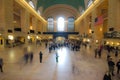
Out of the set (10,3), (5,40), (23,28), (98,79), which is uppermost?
(10,3)

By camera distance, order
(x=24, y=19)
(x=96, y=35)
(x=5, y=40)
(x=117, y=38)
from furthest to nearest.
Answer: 1. (x=24, y=19)
2. (x=96, y=35)
3. (x=5, y=40)
4. (x=117, y=38)

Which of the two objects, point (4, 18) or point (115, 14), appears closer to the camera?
point (115, 14)

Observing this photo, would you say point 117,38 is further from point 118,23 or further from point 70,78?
point 70,78

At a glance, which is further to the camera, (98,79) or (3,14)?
(3,14)


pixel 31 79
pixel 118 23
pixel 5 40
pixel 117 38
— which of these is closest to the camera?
pixel 31 79

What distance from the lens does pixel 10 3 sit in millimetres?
29688

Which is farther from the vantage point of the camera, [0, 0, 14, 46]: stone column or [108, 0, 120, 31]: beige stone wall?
[0, 0, 14, 46]: stone column

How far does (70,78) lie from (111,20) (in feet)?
59.5

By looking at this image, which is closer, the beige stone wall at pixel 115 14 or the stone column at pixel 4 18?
the beige stone wall at pixel 115 14

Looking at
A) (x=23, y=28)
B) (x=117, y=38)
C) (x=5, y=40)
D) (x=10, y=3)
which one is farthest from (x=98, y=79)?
(x=23, y=28)

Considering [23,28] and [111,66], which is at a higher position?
[23,28]

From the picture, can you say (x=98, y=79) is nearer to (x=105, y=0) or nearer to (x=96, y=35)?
(x=105, y=0)

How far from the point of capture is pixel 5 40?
27359 mm

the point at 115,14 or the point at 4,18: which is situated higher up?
the point at 115,14
